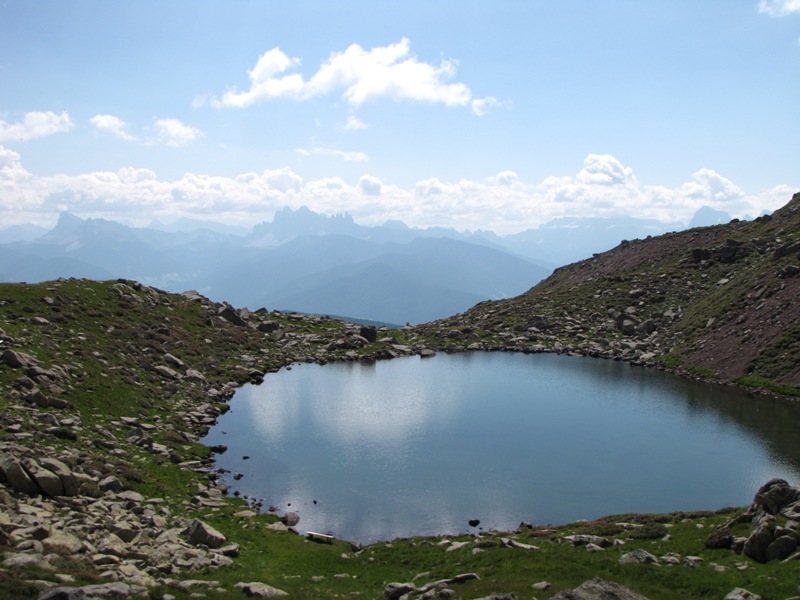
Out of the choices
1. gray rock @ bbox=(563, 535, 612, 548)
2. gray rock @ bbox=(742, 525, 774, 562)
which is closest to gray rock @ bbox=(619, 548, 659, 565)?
gray rock @ bbox=(563, 535, 612, 548)

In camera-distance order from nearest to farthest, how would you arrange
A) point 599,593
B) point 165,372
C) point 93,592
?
point 93,592 < point 599,593 < point 165,372

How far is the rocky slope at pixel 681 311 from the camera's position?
7719 cm

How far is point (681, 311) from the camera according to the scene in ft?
330

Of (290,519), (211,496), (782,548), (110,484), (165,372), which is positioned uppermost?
(165,372)

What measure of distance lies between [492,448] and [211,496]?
25345mm

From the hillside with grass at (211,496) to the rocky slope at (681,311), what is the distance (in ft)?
1.70

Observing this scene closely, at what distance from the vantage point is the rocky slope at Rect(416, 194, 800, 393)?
77.2 meters

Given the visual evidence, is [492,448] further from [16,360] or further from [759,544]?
[16,360]

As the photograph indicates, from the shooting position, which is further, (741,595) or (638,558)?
(638,558)

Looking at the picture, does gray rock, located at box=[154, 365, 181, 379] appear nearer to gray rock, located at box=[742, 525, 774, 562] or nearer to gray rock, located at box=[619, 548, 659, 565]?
gray rock, located at box=[619, 548, 659, 565]

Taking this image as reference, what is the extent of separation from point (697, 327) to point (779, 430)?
37.2 metres

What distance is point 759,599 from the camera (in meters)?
20.5

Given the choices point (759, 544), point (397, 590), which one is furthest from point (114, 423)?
point (759, 544)

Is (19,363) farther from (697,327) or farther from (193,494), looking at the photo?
(697,327)
